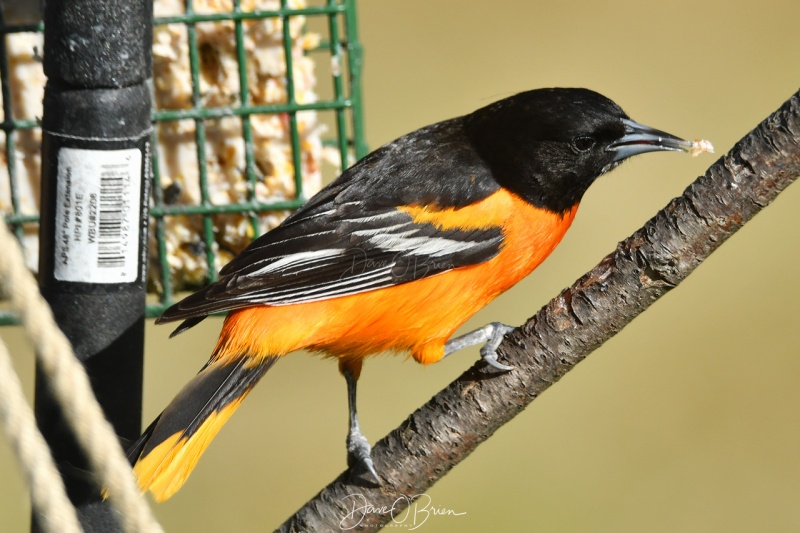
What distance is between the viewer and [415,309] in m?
3.29

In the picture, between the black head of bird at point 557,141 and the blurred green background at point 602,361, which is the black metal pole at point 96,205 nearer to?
the black head of bird at point 557,141

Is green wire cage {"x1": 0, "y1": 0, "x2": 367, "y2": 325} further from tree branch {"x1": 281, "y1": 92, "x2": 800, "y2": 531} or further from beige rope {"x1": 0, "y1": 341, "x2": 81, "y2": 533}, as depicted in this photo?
beige rope {"x1": 0, "y1": 341, "x2": 81, "y2": 533}

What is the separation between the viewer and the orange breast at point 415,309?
3121 mm

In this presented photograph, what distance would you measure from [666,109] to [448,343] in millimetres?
4780

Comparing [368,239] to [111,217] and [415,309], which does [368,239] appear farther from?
[111,217]

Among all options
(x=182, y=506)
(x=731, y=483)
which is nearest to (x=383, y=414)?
(x=182, y=506)

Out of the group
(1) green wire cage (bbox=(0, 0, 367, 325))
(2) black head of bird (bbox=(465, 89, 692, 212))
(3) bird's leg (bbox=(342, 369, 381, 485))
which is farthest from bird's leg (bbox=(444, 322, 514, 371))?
(1) green wire cage (bbox=(0, 0, 367, 325))

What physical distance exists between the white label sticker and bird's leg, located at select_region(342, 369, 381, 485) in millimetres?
763

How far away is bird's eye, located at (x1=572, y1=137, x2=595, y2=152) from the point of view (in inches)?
135

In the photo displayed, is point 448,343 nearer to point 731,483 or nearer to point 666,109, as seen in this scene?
point 731,483

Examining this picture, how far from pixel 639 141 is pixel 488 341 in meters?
0.85

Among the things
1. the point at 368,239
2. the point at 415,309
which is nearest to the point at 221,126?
the point at 368,239

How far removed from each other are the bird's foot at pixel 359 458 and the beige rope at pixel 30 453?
3.86 feet

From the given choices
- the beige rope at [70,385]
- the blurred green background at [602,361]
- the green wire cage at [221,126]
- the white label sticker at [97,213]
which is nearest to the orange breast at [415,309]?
the white label sticker at [97,213]
